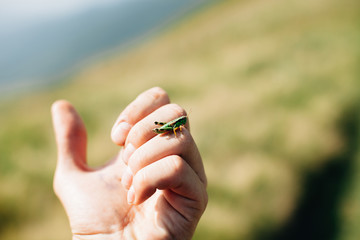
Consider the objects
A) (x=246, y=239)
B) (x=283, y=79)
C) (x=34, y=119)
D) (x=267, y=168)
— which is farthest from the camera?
(x=34, y=119)

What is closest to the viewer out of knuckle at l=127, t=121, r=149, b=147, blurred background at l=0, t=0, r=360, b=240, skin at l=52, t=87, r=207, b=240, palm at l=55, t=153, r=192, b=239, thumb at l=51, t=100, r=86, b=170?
skin at l=52, t=87, r=207, b=240

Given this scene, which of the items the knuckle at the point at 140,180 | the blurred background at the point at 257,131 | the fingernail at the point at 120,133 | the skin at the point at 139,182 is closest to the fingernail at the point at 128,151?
the skin at the point at 139,182

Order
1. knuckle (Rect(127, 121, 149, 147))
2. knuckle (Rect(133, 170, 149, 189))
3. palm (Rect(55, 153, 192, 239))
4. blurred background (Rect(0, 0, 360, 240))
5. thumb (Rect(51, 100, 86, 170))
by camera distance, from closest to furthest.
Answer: knuckle (Rect(133, 170, 149, 189)) → knuckle (Rect(127, 121, 149, 147)) → palm (Rect(55, 153, 192, 239)) → thumb (Rect(51, 100, 86, 170)) → blurred background (Rect(0, 0, 360, 240))

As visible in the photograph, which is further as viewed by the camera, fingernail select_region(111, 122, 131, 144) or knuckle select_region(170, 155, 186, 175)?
fingernail select_region(111, 122, 131, 144)

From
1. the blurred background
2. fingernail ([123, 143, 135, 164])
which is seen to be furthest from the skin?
the blurred background

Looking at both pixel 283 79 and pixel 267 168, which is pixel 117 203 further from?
pixel 283 79

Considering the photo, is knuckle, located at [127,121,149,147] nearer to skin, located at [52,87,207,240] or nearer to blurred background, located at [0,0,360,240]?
skin, located at [52,87,207,240]

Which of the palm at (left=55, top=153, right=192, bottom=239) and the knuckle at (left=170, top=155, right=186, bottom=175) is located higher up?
the knuckle at (left=170, top=155, right=186, bottom=175)

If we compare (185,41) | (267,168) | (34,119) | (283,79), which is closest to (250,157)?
(267,168)

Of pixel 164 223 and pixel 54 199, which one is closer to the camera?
pixel 164 223
